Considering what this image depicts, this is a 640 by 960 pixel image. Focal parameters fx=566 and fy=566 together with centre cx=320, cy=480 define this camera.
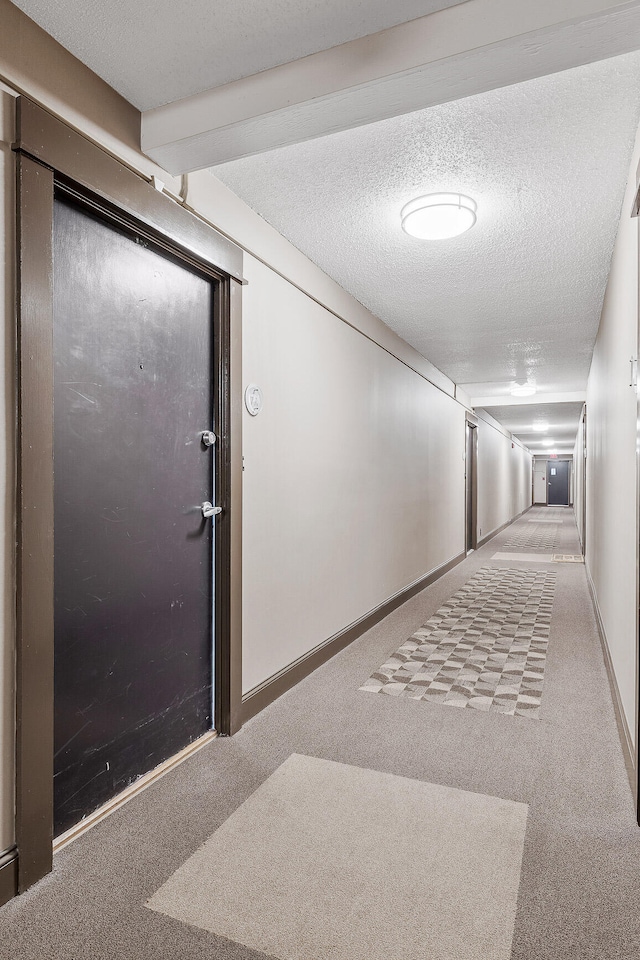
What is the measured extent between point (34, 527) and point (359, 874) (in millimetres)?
1362

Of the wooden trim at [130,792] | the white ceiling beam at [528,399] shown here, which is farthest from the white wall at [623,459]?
the white ceiling beam at [528,399]

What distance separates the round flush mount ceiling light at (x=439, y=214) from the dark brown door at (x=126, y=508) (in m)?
1.05

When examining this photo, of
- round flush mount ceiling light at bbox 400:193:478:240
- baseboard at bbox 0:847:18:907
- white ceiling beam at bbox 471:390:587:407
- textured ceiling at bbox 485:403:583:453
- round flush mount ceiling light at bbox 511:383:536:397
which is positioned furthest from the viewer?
textured ceiling at bbox 485:403:583:453

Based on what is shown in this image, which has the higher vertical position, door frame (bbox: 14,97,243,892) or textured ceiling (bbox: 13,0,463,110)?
textured ceiling (bbox: 13,0,463,110)

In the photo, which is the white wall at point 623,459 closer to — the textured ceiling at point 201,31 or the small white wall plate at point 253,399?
the textured ceiling at point 201,31

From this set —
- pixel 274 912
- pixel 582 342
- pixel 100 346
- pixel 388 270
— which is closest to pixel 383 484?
pixel 388 270

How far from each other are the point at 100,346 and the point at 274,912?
1.75 meters

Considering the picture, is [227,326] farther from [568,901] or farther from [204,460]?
[568,901]

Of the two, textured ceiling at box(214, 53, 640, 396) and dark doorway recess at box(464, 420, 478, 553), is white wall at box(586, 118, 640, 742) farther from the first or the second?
dark doorway recess at box(464, 420, 478, 553)

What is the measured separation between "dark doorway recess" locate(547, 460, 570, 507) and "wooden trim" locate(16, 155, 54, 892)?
78.9ft

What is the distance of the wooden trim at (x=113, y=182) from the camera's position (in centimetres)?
158

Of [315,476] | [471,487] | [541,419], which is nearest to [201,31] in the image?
[315,476]

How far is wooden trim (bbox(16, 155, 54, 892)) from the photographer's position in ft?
5.07

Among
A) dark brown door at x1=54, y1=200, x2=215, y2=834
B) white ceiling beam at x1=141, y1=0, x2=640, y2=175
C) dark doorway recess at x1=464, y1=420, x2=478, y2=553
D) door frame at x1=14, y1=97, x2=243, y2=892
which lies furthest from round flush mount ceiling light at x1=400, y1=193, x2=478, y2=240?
dark doorway recess at x1=464, y1=420, x2=478, y2=553
